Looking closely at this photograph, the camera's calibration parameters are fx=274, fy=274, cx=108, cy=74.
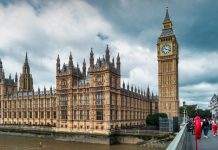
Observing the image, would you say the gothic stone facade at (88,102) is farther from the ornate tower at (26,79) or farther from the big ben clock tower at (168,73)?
the ornate tower at (26,79)

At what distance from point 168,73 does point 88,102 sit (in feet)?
145

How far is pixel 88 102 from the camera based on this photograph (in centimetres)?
7244

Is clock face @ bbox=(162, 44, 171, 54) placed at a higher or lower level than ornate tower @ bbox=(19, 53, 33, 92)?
higher

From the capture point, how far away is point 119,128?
72625 millimetres

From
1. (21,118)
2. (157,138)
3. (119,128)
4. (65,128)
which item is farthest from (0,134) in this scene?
(157,138)

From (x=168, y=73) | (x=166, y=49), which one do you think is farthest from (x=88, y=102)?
(x=166, y=49)

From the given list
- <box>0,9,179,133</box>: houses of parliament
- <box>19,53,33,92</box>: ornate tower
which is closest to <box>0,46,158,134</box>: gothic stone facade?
Answer: <box>0,9,179,133</box>: houses of parliament

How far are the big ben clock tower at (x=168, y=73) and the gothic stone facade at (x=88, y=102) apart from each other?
36.4ft

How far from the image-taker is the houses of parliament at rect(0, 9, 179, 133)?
70125 mm

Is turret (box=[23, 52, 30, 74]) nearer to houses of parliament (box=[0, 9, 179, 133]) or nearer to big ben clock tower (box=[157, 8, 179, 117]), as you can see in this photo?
houses of parliament (box=[0, 9, 179, 133])

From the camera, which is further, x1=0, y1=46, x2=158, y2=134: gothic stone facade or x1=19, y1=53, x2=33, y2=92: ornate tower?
x1=19, y1=53, x2=33, y2=92: ornate tower

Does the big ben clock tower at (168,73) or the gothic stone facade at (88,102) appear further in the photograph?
the big ben clock tower at (168,73)

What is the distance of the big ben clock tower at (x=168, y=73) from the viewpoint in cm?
10306

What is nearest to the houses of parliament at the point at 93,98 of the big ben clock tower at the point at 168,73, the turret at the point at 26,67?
the big ben clock tower at the point at 168,73
